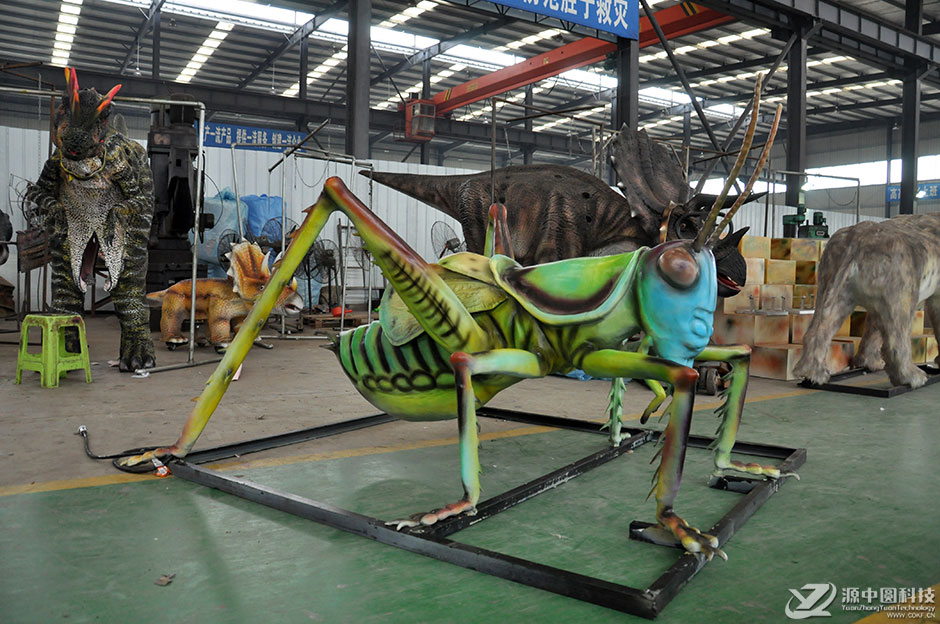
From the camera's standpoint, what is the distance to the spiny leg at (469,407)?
1.91 m

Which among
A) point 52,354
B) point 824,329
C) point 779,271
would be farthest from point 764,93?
point 52,354

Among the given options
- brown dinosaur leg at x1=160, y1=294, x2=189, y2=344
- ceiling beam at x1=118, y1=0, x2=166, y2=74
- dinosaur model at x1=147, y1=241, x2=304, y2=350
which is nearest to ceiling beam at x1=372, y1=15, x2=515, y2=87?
ceiling beam at x1=118, y1=0, x2=166, y2=74

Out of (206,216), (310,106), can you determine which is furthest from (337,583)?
(310,106)

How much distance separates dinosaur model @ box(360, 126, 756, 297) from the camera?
5.04 metres

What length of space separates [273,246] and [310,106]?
9.86 metres

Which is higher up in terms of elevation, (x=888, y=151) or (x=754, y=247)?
(x=888, y=151)

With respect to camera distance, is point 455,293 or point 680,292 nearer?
point 680,292

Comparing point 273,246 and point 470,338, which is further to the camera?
point 273,246

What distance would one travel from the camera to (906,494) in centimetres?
264

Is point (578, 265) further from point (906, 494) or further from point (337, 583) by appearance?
point (906, 494)

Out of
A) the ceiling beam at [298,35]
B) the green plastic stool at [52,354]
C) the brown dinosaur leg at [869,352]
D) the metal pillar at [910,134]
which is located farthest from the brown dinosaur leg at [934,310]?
the metal pillar at [910,134]

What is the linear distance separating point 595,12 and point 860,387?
744cm

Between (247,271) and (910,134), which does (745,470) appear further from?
(910,134)

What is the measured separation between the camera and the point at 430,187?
5.53m
